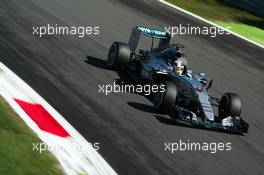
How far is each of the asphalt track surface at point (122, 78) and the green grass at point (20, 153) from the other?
1176 mm

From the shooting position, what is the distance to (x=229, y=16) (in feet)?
77.9

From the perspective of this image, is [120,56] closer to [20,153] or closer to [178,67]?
[178,67]

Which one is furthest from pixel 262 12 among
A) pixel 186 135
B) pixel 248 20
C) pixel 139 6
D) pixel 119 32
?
pixel 186 135

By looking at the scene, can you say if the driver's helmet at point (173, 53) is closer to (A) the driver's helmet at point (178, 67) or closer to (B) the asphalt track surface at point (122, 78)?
(A) the driver's helmet at point (178, 67)

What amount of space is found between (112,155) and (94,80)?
4.02m

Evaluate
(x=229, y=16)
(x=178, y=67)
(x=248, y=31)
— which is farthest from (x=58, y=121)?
(x=229, y=16)

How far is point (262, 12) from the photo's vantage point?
25.1 metres

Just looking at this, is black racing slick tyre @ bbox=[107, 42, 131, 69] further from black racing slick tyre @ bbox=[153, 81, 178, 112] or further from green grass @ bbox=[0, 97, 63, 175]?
green grass @ bbox=[0, 97, 63, 175]

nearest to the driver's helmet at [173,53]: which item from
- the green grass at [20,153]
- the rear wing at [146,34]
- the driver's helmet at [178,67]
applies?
the driver's helmet at [178,67]

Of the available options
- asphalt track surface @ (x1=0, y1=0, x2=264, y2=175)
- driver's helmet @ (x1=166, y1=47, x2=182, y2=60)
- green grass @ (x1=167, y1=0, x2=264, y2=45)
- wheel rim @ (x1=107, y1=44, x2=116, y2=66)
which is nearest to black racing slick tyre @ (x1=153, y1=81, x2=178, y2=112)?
asphalt track surface @ (x1=0, y1=0, x2=264, y2=175)

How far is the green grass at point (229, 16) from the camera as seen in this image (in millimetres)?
22531

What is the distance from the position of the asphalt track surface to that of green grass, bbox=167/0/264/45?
1363 mm

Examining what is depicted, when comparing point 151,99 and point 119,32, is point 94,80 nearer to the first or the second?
point 151,99

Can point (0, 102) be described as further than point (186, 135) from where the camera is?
No
